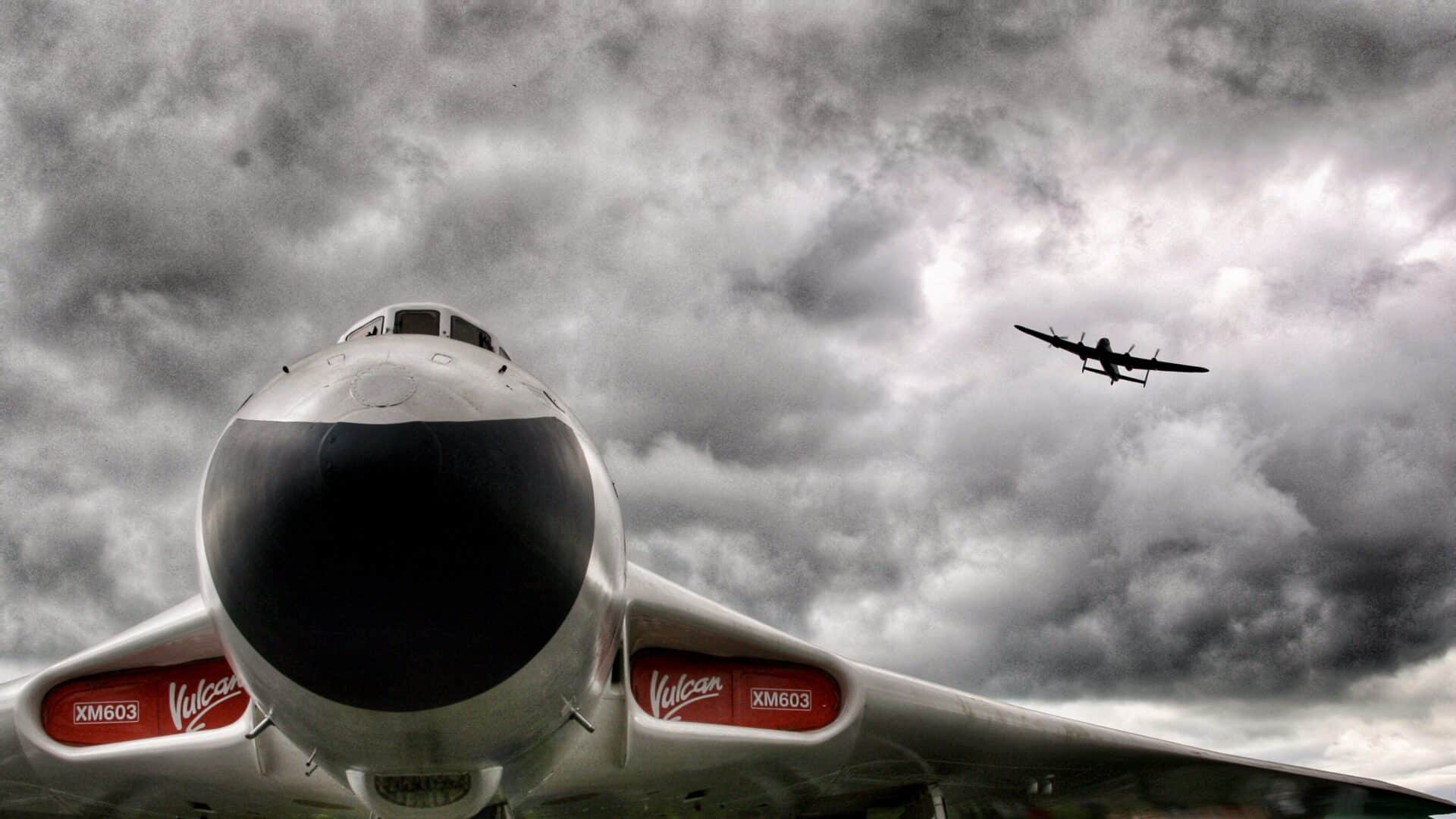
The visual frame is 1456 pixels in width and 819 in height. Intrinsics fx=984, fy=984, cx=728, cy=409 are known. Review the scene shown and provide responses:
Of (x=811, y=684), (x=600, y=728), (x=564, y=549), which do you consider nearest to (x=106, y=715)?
(x=600, y=728)

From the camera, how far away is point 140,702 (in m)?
6.55

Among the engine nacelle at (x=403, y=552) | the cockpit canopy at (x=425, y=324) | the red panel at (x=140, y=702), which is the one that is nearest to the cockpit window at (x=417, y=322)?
the cockpit canopy at (x=425, y=324)

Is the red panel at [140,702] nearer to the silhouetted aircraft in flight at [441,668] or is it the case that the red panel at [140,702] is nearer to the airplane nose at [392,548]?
the silhouetted aircraft in flight at [441,668]

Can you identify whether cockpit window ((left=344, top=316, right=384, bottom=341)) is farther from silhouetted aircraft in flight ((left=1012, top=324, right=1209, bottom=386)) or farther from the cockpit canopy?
silhouetted aircraft in flight ((left=1012, top=324, right=1209, bottom=386))

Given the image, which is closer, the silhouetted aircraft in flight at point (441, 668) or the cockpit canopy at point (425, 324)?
the silhouetted aircraft in flight at point (441, 668)

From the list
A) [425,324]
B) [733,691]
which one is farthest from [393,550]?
[733,691]

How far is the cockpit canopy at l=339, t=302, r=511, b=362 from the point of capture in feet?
16.3

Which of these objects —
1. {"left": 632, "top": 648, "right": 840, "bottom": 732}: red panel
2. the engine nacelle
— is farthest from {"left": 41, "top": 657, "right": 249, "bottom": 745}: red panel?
the engine nacelle

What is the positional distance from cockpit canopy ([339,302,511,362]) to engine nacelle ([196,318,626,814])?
1434 mm

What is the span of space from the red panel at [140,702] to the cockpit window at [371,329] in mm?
2793

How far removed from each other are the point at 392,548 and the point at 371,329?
274 centimetres

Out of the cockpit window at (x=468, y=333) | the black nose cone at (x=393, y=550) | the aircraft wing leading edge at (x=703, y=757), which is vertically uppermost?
the cockpit window at (x=468, y=333)

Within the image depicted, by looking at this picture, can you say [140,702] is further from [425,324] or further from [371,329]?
[425,324]

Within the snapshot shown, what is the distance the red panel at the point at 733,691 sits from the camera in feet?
21.8
